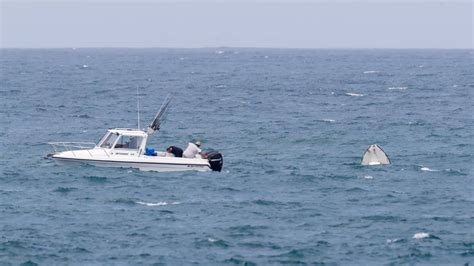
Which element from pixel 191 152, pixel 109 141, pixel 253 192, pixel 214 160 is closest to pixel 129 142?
pixel 109 141

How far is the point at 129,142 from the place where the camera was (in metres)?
56.0

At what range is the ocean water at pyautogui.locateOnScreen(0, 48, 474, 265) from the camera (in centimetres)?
3906

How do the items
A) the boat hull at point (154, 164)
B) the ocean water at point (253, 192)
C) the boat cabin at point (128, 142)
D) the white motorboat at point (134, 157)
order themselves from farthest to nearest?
1. the boat cabin at point (128, 142)
2. the white motorboat at point (134, 157)
3. the boat hull at point (154, 164)
4. the ocean water at point (253, 192)

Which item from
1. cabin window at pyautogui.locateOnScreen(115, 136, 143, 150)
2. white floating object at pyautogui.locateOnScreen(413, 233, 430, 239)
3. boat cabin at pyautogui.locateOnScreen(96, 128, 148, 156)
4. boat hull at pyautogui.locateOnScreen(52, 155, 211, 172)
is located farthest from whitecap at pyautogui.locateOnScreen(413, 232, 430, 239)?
cabin window at pyautogui.locateOnScreen(115, 136, 143, 150)

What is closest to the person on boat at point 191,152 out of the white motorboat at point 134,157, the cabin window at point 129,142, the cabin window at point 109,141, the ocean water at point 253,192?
the white motorboat at point 134,157

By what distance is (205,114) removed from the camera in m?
89.6

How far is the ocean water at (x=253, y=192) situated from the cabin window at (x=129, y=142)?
131 cm

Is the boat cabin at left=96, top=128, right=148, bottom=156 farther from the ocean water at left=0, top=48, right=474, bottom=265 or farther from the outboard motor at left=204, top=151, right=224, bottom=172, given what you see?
the outboard motor at left=204, top=151, right=224, bottom=172

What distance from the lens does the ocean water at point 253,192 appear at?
39.1 meters

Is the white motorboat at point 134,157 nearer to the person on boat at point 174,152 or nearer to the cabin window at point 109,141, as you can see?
the cabin window at point 109,141

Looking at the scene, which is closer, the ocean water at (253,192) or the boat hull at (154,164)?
the ocean water at (253,192)

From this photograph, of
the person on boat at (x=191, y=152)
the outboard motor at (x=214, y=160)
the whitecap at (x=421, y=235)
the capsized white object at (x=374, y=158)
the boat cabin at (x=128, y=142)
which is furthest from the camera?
the capsized white object at (x=374, y=158)

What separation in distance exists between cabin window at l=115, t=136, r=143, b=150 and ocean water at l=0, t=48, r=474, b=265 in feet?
4.30

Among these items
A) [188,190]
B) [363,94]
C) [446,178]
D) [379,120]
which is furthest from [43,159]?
[363,94]
